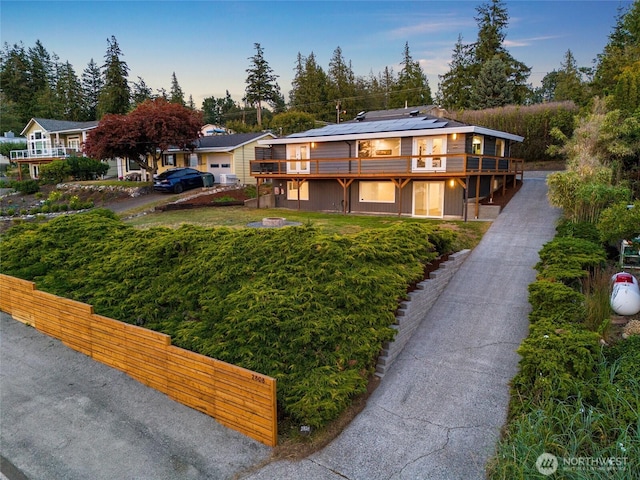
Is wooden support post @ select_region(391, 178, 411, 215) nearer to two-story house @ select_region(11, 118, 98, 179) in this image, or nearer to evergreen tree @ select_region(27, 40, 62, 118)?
two-story house @ select_region(11, 118, 98, 179)

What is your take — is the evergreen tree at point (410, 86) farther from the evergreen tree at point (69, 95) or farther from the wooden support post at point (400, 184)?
the evergreen tree at point (69, 95)

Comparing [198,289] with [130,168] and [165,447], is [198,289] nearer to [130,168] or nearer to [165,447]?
[165,447]

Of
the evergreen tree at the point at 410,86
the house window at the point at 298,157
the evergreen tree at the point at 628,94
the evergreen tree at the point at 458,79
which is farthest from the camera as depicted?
the evergreen tree at the point at 410,86

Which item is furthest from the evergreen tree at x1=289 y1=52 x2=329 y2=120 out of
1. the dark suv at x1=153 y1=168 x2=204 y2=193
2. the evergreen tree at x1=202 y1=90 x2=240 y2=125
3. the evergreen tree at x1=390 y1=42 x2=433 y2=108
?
the dark suv at x1=153 y1=168 x2=204 y2=193

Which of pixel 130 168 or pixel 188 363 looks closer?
pixel 188 363

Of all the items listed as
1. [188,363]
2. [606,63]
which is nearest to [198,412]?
[188,363]

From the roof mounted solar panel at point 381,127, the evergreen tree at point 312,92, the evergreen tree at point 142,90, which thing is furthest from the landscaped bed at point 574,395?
the evergreen tree at point 142,90
